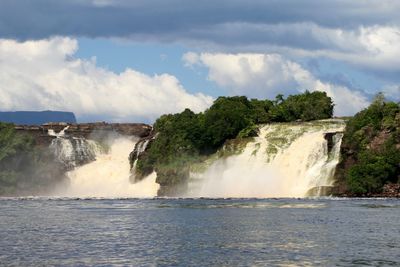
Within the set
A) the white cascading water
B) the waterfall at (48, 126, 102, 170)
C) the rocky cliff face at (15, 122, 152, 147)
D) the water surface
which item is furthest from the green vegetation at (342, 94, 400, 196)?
the waterfall at (48, 126, 102, 170)

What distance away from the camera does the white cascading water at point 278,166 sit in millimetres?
109125

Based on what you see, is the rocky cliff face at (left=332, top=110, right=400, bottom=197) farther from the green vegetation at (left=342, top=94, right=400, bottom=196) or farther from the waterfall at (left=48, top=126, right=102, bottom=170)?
the waterfall at (left=48, top=126, right=102, bottom=170)

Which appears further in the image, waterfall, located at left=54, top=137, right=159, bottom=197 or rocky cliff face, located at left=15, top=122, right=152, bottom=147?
rocky cliff face, located at left=15, top=122, right=152, bottom=147

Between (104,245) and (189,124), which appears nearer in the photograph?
(104,245)

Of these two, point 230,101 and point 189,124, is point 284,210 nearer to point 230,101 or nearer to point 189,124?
point 189,124

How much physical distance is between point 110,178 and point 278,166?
130ft

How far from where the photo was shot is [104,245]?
4950 centimetres

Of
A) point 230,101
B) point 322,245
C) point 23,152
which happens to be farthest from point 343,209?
point 23,152

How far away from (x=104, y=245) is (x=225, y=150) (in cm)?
7725

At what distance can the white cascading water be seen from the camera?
109m

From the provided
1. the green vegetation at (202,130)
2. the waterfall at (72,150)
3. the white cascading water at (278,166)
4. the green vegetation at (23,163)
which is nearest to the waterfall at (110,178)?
the waterfall at (72,150)

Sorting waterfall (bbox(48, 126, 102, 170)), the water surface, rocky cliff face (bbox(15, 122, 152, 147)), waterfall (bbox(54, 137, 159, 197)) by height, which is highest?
rocky cliff face (bbox(15, 122, 152, 147))

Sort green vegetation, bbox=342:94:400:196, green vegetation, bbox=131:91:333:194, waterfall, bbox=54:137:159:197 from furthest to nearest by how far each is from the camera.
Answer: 1. waterfall, bbox=54:137:159:197
2. green vegetation, bbox=131:91:333:194
3. green vegetation, bbox=342:94:400:196

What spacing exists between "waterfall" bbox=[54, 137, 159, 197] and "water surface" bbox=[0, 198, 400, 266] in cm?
5292
